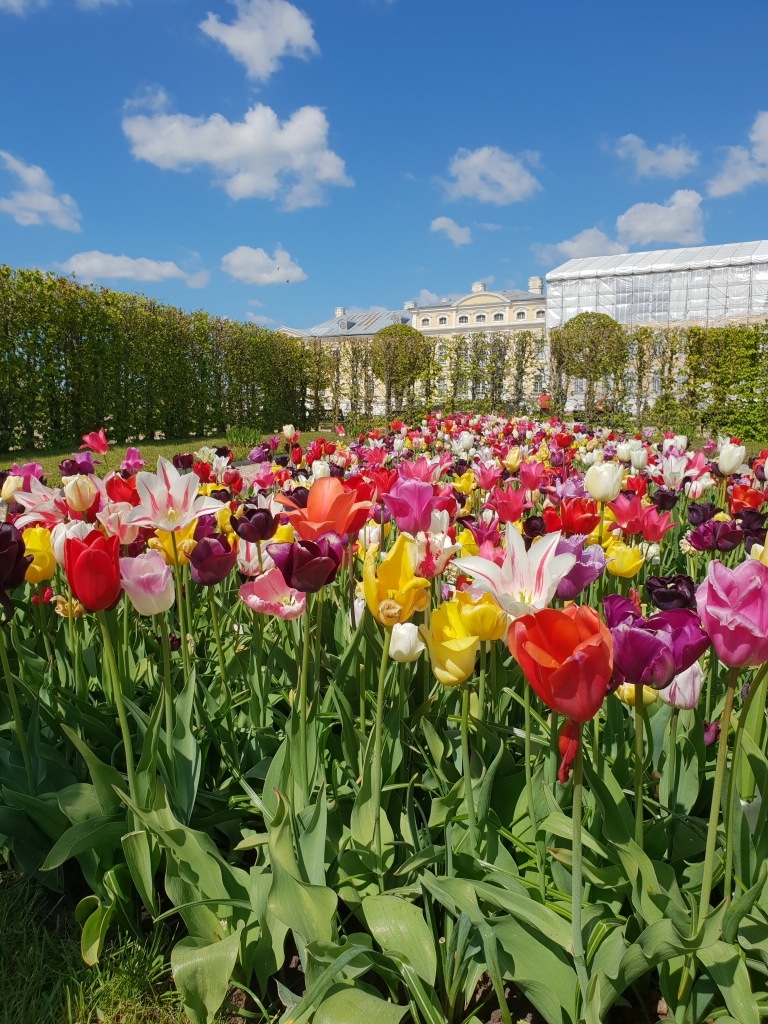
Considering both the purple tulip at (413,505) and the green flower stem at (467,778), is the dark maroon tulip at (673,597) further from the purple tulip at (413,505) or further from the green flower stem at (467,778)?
the purple tulip at (413,505)

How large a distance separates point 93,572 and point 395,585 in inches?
25.4

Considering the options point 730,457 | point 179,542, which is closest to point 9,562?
point 179,542

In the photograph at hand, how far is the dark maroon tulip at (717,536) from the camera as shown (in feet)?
7.20

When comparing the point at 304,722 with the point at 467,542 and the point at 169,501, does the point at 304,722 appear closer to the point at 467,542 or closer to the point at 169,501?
the point at 169,501

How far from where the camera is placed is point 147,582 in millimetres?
1572

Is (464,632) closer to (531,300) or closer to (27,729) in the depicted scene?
(27,729)

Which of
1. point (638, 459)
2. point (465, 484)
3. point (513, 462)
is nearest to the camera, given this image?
point (465, 484)

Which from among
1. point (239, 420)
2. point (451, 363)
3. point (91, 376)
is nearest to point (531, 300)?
point (451, 363)

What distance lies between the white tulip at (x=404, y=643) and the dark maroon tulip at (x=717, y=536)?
4.09ft

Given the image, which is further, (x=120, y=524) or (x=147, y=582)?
(x=120, y=524)

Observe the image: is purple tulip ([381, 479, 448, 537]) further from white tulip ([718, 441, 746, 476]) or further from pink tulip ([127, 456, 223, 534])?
white tulip ([718, 441, 746, 476])

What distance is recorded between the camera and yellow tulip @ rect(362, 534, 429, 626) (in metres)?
1.41

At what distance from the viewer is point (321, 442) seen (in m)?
4.94

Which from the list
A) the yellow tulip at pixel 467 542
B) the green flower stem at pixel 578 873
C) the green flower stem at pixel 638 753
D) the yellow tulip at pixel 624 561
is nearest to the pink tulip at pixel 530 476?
the yellow tulip at pixel 467 542
